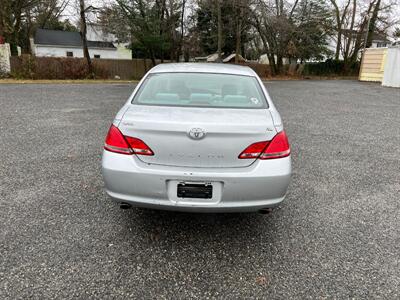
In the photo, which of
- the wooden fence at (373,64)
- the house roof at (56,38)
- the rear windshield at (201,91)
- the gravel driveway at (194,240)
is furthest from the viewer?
the house roof at (56,38)

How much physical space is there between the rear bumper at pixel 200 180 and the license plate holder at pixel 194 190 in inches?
1.2

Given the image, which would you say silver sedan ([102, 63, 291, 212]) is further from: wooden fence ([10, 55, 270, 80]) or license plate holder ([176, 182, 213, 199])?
wooden fence ([10, 55, 270, 80])

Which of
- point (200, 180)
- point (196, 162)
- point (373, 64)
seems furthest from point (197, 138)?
point (373, 64)

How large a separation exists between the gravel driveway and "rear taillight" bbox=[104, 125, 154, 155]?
819 mm

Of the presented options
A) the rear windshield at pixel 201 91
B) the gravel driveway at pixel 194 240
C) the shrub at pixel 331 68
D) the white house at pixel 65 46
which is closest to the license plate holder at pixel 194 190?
the gravel driveway at pixel 194 240

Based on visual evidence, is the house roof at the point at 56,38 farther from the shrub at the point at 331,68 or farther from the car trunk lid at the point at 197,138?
the car trunk lid at the point at 197,138

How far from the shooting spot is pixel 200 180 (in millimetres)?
2193

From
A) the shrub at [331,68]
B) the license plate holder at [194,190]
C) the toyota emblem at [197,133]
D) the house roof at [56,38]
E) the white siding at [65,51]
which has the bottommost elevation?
the license plate holder at [194,190]

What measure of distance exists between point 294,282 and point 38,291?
5.88ft

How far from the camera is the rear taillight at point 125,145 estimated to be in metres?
2.26

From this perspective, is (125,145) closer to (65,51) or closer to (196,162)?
(196,162)

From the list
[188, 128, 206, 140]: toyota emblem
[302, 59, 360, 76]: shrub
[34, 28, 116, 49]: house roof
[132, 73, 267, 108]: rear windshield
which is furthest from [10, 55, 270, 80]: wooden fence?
[302, 59, 360, 76]: shrub

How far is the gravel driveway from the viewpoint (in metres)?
2.05

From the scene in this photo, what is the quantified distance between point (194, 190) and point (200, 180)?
98 mm
